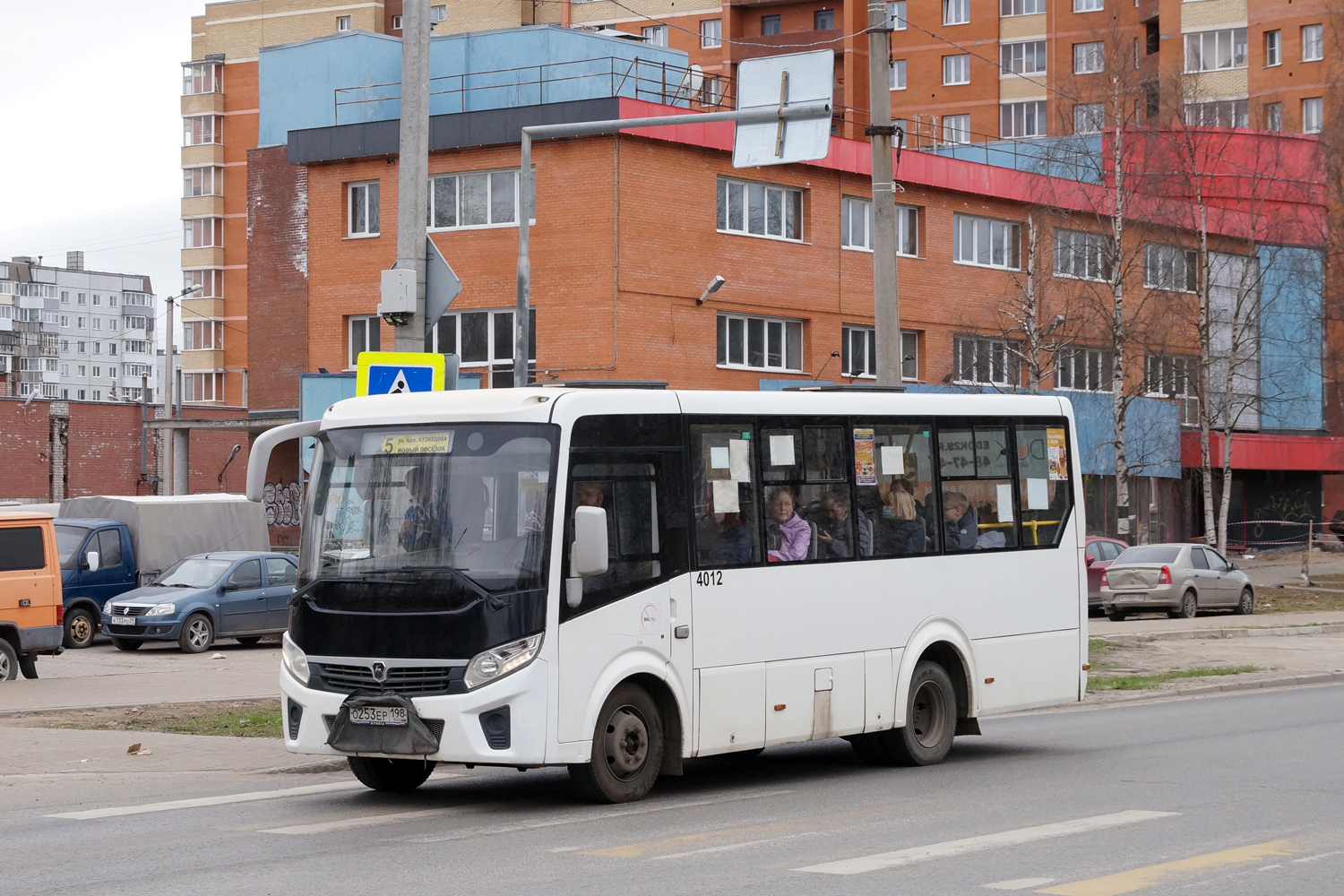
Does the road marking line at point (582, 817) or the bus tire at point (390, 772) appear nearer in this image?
the road marking line at point (582, 817)

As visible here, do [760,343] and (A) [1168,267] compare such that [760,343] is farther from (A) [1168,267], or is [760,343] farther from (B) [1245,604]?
(B) [1245,604]

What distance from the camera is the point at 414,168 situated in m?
14.7

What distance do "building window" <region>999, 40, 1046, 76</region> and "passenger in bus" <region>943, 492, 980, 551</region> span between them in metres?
72.5

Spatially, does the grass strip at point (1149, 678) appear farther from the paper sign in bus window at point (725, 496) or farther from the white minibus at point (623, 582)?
the paper sign in bus window at point (725, 496)

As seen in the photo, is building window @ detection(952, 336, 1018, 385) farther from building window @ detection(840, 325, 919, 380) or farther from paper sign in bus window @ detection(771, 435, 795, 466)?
paper sign in bus window @ detection(771, 435, 795, 466)

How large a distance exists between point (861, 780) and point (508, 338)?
29442 mm

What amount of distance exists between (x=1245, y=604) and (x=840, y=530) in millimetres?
23983

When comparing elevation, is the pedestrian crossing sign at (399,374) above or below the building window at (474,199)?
below

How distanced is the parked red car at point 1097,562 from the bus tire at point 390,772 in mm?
22696

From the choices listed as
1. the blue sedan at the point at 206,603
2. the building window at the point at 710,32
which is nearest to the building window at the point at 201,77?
the building window at the point at 710,32

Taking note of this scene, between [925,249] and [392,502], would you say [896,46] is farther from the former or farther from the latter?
[392,502]

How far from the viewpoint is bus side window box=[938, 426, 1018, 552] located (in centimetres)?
1324

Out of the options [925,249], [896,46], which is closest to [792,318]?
[925,249]

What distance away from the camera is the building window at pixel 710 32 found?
85312 millimetres
